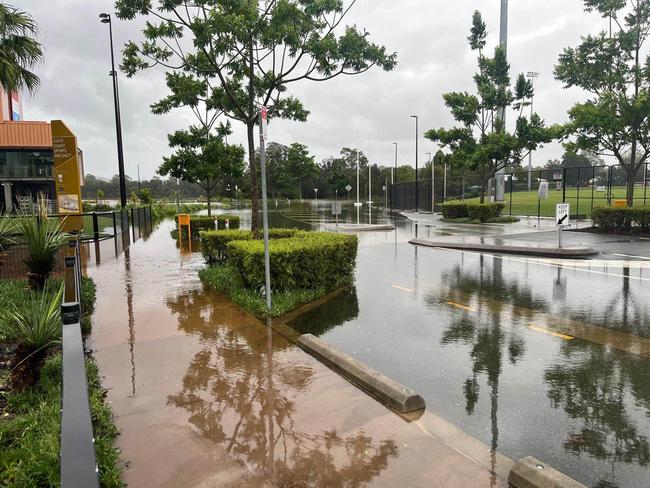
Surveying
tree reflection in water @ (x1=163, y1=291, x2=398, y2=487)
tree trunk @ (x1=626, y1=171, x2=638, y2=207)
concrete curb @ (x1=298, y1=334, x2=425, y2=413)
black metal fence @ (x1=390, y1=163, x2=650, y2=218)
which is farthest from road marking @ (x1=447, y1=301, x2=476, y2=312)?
black metal fence @ (x1=390, y1=163, x2=650, y2=218)

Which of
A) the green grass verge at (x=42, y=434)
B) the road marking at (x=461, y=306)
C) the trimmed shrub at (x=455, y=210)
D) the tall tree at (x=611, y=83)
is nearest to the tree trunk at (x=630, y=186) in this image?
the tall tree at (x=611, y=83)

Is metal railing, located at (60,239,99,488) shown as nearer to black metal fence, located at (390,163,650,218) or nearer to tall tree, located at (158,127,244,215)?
tall tree, located at (158,127,244,215)

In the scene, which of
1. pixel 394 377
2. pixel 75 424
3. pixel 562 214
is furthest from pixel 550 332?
pixel 562 214

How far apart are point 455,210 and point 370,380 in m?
26.9

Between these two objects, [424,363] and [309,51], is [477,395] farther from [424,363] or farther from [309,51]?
[309,51]

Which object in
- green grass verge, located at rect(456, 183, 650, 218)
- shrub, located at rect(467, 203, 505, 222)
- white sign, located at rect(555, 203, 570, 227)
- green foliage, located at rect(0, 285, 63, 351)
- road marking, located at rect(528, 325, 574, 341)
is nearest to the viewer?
green foliage, located at rect(0, 285, 63, 351)

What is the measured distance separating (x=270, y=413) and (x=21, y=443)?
6.02 ft

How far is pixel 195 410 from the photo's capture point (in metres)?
4.27

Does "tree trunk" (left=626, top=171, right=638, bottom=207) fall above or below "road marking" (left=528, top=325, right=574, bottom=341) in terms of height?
above

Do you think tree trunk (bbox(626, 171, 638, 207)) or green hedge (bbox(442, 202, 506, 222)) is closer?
tree trunk (bbox(626, 171, 638, 207))

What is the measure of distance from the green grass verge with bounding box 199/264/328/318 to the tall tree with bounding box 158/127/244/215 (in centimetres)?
1353

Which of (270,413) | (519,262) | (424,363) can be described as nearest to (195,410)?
(270,413)

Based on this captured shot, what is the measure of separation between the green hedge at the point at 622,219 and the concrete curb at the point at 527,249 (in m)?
6.19

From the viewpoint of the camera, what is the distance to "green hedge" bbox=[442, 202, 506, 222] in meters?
27.5
